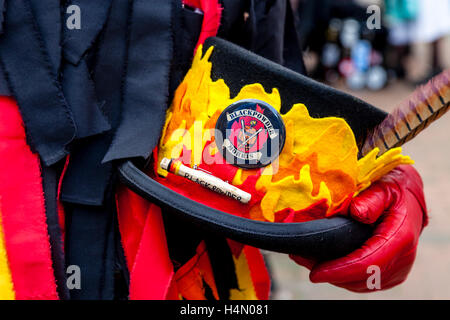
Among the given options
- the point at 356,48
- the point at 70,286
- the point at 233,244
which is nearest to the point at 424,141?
the point at 356,48

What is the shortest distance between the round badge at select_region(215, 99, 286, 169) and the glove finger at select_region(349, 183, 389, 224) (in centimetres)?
17

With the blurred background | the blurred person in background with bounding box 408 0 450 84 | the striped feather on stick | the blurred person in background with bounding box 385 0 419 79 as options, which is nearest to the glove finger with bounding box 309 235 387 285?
the striped feather on stick

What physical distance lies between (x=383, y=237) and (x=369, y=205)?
0.20 feet

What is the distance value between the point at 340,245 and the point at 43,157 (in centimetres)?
54

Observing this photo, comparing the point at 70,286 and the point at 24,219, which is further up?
the point at 24,219

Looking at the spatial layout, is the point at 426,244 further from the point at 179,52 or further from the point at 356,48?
the point at 356,48

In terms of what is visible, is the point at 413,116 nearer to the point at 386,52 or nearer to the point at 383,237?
the point at 383,237

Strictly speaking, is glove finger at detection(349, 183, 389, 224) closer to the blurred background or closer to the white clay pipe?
the white clay pipe

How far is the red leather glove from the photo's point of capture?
0.90m

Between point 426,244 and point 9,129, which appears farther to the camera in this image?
point 426,244

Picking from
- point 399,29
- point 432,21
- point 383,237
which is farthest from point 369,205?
point 399,29

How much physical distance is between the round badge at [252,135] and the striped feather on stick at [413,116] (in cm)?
17

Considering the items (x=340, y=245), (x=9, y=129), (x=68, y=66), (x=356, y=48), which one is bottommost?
(x=356, y=48)

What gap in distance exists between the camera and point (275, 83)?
912mm
